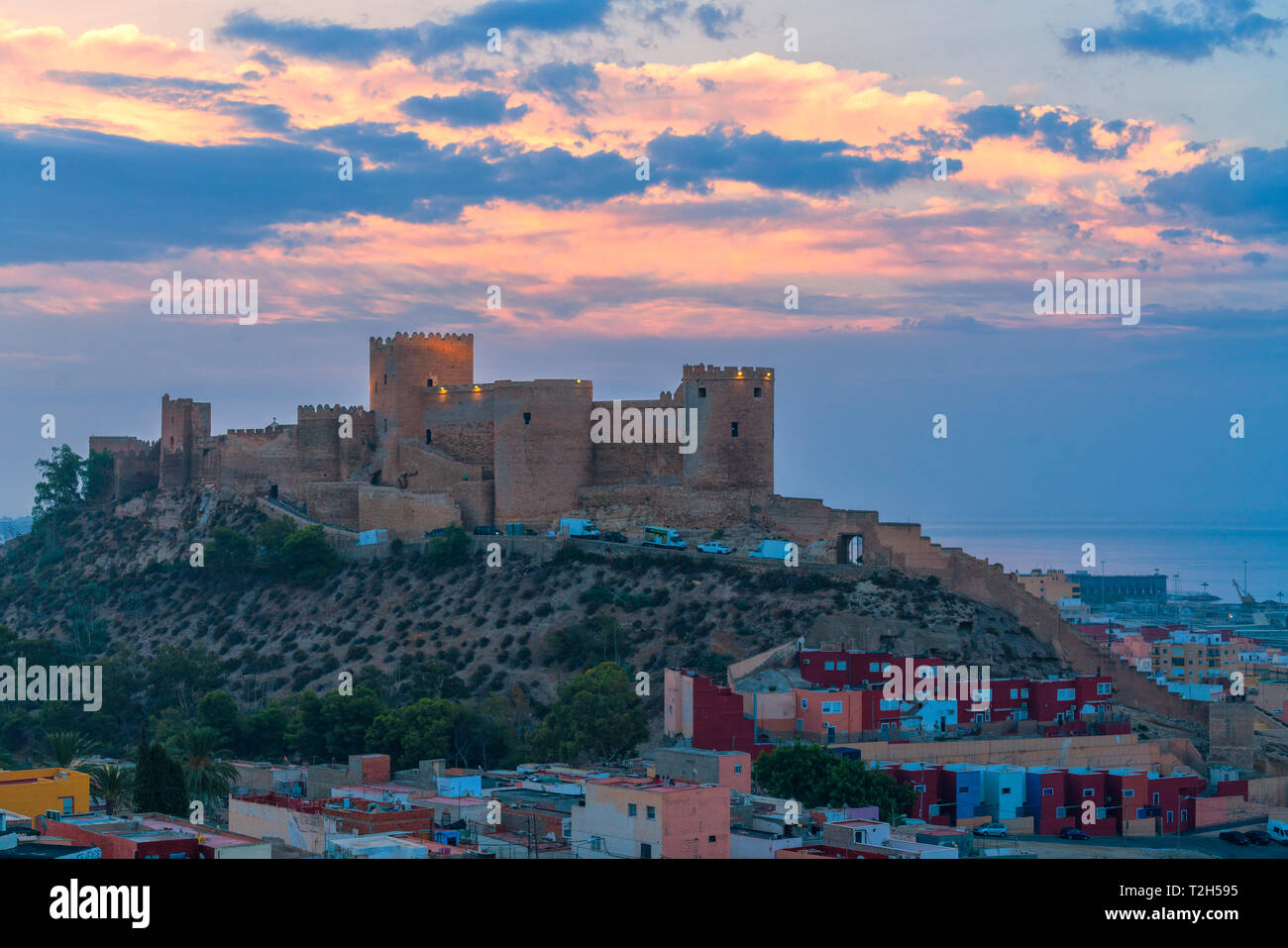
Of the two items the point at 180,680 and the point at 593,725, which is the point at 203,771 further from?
the point at 180,680

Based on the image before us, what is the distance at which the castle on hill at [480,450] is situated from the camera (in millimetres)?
44219

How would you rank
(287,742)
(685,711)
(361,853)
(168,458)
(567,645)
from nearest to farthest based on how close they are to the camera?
(361,853) < (685,711) < (287,742) < (567,645) < (168,458)

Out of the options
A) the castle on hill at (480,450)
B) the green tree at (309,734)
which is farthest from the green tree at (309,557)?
the green tree at (309,734)

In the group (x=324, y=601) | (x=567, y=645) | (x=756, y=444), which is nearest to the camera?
(x=567, y=645)

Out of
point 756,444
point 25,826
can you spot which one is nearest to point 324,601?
point 756,444

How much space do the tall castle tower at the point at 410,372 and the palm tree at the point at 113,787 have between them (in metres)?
21.5

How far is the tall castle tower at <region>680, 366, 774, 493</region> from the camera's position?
4409 centimetres

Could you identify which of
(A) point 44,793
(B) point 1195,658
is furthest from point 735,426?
(B) point 1195,658

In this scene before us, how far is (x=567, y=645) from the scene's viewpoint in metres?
41.2
